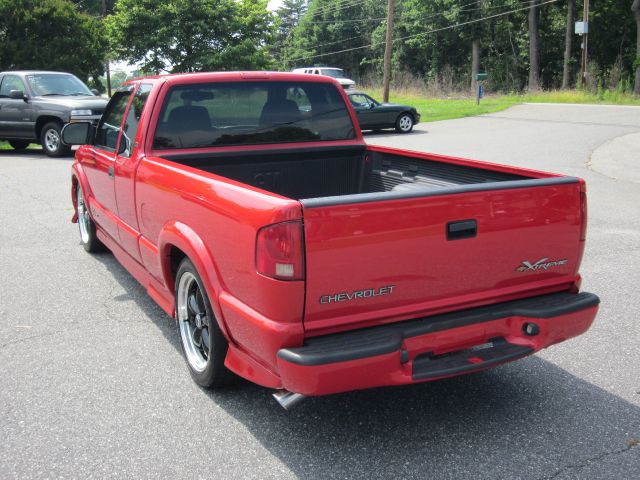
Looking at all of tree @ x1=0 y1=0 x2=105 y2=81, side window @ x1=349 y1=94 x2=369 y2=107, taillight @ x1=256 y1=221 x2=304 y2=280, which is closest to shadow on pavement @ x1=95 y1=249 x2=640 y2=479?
taillight @ x1=256 y1=221 x2=304 y2=280

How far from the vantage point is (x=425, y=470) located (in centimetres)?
305

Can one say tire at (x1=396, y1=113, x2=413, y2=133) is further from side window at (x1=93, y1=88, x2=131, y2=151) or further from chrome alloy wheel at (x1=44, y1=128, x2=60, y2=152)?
side window at (x1=93, y1=88, x2=131, y2=151)

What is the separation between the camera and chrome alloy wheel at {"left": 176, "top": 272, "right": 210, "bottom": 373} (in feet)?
12.8

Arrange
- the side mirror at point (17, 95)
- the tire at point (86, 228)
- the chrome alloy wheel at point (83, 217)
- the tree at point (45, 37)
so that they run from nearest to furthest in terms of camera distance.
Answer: the tire at point (86, 228), the chrome alloy wheel at point (83, 217), the side mirror at point (17, 95), the tree at point (45, 37)

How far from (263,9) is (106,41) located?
7.77 metres

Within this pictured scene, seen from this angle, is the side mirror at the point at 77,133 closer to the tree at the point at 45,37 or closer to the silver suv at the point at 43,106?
the silver suv at the point at 43,106

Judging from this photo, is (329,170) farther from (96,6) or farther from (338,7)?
(338,7)

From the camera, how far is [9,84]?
52.6 feet

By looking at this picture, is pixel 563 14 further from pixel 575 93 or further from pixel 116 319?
pixel 116 319

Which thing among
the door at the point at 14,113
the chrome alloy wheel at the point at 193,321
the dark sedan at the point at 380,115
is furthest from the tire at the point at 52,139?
the chrome alloy wheel at the point at 193,321

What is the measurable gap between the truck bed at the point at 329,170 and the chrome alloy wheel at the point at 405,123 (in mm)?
17211

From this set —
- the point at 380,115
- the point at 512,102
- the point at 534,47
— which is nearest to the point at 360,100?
the point at 380,115

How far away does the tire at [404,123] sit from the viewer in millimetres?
21906

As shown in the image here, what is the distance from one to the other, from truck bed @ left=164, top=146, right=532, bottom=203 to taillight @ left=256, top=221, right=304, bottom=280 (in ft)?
6.37
